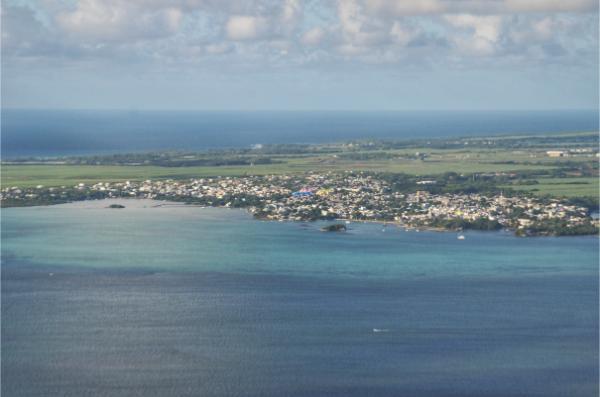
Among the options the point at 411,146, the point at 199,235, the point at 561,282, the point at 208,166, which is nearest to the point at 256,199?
the point at 199,235

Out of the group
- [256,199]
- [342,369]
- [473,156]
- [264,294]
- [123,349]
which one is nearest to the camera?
[342,369]

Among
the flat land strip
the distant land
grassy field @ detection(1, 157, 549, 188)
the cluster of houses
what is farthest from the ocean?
grassy field @ detection(1, 157, 549, 188)

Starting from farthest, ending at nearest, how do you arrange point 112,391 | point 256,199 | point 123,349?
point 256,199 → point 123,349 → point 112,391

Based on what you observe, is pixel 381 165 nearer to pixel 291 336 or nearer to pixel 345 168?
pixel 345 168

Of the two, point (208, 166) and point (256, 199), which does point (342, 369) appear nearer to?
point (256, 199)

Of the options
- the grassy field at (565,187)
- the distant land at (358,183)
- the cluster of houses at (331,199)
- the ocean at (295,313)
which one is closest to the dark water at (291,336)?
the ocean at (295,313)

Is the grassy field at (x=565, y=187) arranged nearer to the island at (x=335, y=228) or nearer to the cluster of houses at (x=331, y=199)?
the cluster of houses at (x=331, y=199)
